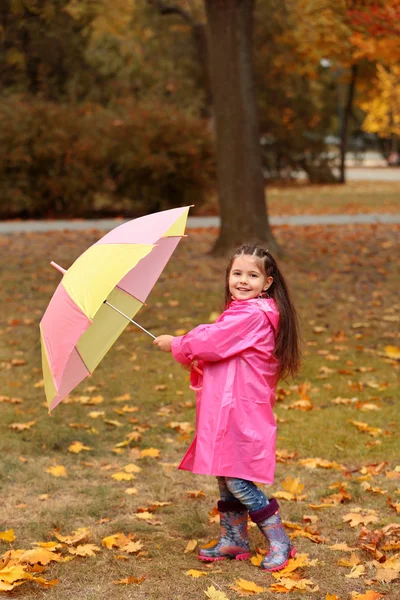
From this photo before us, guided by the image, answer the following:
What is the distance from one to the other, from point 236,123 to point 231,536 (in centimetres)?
827

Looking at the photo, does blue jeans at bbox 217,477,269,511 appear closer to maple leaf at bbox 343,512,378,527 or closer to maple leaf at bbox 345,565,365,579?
maple leaf at bbox 345,565,365,579

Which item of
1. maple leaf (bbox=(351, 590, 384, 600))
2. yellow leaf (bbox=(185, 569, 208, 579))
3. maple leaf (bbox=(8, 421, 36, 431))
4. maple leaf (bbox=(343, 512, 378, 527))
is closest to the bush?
maple leaf (bbox=(8, 421, 36, 431))

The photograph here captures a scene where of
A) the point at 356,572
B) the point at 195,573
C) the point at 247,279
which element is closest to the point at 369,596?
the point at 356,572

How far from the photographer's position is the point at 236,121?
1155cm

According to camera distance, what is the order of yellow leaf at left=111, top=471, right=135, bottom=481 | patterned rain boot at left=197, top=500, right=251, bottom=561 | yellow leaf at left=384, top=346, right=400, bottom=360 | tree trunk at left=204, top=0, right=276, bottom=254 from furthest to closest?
tree trunk at left=204, top=0, right=276, bottom=254
yellow leaf at left=384, top=346, right=400, bottom=360
yellow leaf at left=111, top=471, right=135, bottom=481
patterned rain boot at left=197, top=500, right=251, bottom=561

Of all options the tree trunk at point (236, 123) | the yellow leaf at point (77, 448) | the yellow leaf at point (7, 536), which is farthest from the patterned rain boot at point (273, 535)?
the tree trunk at point (236, 123)

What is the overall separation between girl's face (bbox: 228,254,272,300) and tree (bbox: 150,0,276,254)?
7.80 meters

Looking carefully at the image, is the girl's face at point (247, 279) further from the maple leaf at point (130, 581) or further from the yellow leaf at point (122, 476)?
the yellow leaf at point (122, 476)

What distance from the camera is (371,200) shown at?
24.3 metres

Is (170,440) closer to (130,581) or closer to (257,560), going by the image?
(257,560)

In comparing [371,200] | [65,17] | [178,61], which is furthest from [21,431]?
[178,61]

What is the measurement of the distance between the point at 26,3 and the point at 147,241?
484 inches

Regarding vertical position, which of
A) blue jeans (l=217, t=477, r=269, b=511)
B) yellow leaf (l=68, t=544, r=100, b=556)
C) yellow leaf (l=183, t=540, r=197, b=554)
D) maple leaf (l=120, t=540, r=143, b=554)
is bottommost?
yellow leaf (l=183, t=540, r=197, b=554)

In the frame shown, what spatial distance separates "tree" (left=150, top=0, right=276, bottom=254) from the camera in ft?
37.3
